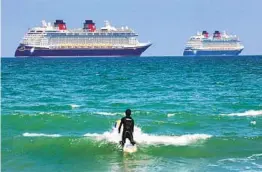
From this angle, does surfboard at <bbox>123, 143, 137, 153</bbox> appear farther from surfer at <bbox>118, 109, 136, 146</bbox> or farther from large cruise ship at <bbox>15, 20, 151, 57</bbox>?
large cruise ship at <bbox>15, 20, 151, 57</bbox>

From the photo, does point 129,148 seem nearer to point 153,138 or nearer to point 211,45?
point 153,138

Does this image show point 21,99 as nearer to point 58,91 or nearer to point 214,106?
point 58,91

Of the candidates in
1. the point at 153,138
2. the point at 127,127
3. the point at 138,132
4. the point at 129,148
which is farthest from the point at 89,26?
the point at 127,127

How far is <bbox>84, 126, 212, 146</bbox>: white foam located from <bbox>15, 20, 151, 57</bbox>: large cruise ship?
12824 cm

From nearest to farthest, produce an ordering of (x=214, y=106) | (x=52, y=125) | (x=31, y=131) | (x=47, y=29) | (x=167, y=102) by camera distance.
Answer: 1. (x=31, y=131)
2. (x=52, y=125)
3. (x=214, y=106)
4. (x=167, y=102)
5. (x=47, y=29)

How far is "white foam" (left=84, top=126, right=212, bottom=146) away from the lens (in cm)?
1555

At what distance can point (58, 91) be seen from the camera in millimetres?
34469

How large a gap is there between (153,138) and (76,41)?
5208 inches

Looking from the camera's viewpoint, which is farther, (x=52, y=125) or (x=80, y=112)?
(x=80, y=112)

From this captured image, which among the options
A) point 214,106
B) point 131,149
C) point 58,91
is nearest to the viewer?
point 131,149

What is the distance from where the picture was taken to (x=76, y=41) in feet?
482

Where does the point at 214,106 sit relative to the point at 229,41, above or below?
below

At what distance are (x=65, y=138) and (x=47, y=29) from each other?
441 feet

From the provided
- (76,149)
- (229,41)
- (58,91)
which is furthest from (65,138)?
(229,41)
